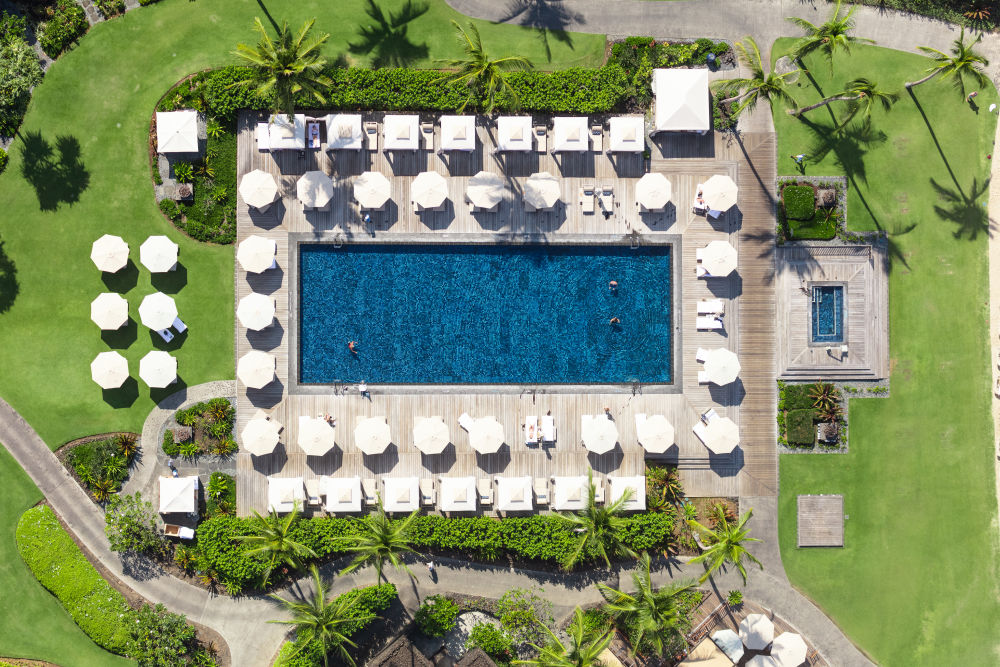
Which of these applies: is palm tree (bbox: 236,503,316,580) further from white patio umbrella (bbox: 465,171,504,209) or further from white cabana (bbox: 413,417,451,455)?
white patio umbrella (bbox: 465,171,504,209)

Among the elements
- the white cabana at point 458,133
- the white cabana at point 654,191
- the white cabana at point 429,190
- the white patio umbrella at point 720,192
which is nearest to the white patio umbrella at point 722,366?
the white patio umbrella at point 720,192

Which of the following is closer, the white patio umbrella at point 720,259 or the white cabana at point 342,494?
the white cabana at point 342,494

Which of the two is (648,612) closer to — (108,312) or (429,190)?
(429,190)

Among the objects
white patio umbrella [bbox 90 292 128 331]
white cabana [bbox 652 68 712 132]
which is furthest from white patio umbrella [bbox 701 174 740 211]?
white patio umbrella [bbox 90 292 128 331]

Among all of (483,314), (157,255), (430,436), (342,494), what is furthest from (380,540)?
(157,255)

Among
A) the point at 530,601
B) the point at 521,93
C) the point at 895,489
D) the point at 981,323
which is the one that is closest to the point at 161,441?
the point at 530,601

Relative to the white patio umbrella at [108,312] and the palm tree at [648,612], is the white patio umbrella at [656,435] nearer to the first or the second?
the palm tree at [648,612]
